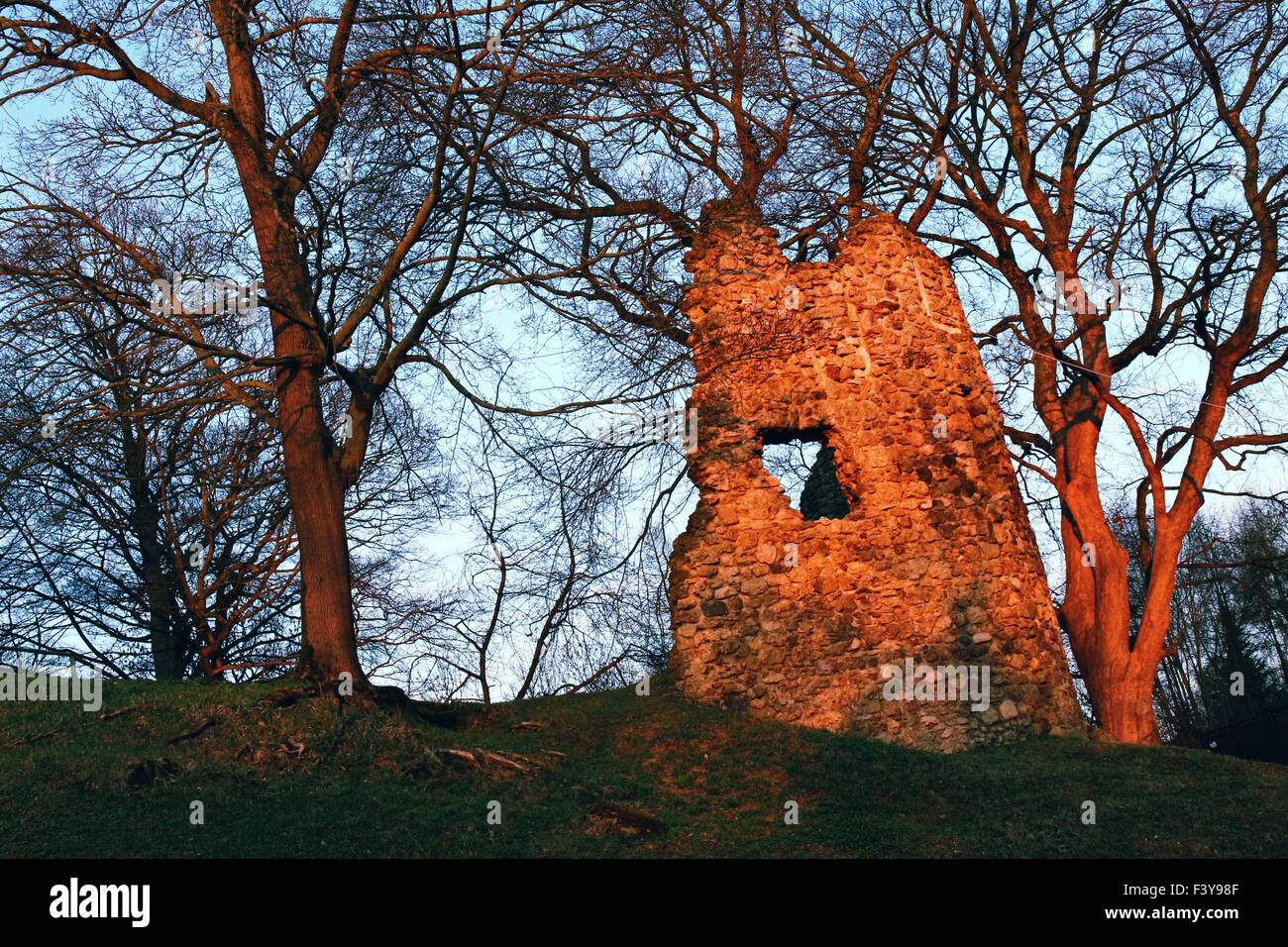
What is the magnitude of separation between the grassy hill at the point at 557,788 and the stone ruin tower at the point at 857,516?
0.60m

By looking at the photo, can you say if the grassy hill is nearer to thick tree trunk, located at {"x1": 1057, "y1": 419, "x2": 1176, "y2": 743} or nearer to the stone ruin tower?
the stone ruin tower

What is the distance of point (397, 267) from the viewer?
1114 centimetres

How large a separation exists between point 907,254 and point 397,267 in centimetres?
594

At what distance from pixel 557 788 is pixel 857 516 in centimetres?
470

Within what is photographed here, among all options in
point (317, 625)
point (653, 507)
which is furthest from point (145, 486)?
point (653, 507)

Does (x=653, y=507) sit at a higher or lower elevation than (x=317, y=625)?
higher

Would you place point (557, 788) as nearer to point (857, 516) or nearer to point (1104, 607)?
point (857, 516)

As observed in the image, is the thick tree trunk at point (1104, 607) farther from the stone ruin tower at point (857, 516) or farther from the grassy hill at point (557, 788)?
the grassy hill at point (557, 788)

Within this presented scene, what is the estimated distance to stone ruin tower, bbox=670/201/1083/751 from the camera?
11.7 meters

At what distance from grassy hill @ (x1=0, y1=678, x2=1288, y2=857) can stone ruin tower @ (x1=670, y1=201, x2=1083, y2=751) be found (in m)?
0.60

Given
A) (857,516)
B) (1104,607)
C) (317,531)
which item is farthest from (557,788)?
(1104,607)

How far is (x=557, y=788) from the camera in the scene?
952 cm
